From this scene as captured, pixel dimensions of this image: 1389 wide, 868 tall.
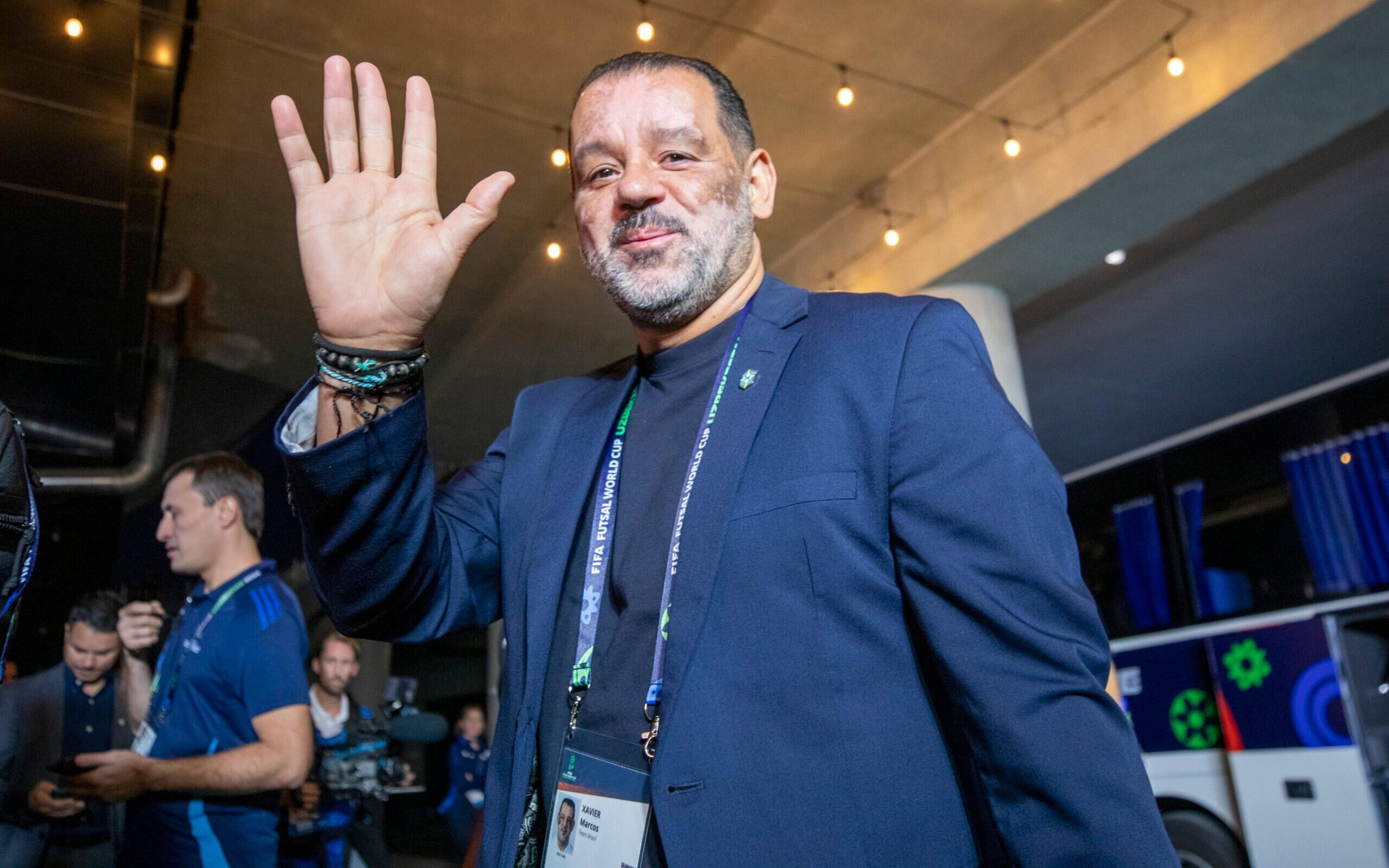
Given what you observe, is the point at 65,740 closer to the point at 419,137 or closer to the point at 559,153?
the point at 419,137

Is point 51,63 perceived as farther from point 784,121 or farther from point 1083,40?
point 1083,40

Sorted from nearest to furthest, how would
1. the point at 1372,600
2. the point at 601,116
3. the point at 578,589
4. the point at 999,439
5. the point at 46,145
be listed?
the point at 999,439 < the point at 578,589 < the point at 601,116 < the point at 1372,600 < the point at 46,145

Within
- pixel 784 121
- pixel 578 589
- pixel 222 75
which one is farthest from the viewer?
pixel 784 121

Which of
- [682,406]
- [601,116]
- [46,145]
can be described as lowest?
[682,406]

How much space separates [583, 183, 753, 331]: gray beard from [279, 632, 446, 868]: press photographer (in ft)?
13.2

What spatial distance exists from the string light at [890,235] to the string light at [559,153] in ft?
7.56

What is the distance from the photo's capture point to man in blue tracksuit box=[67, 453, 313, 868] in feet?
8.84

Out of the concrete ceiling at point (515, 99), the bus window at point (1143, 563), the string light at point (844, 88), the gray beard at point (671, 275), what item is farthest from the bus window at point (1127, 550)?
the gray beard at point (671, 275)

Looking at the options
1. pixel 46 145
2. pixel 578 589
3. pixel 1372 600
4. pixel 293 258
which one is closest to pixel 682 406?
pixel 578 589

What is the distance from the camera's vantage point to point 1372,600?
437cm

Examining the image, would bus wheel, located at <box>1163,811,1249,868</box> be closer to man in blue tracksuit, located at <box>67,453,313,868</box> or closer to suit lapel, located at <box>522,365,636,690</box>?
man in blue tracksuit, located at <box>67,453,313,868</box>

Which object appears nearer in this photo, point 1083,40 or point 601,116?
point 601,116

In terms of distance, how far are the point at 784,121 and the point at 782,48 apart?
2.24 feet

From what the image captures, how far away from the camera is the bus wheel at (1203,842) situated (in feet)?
16.2
